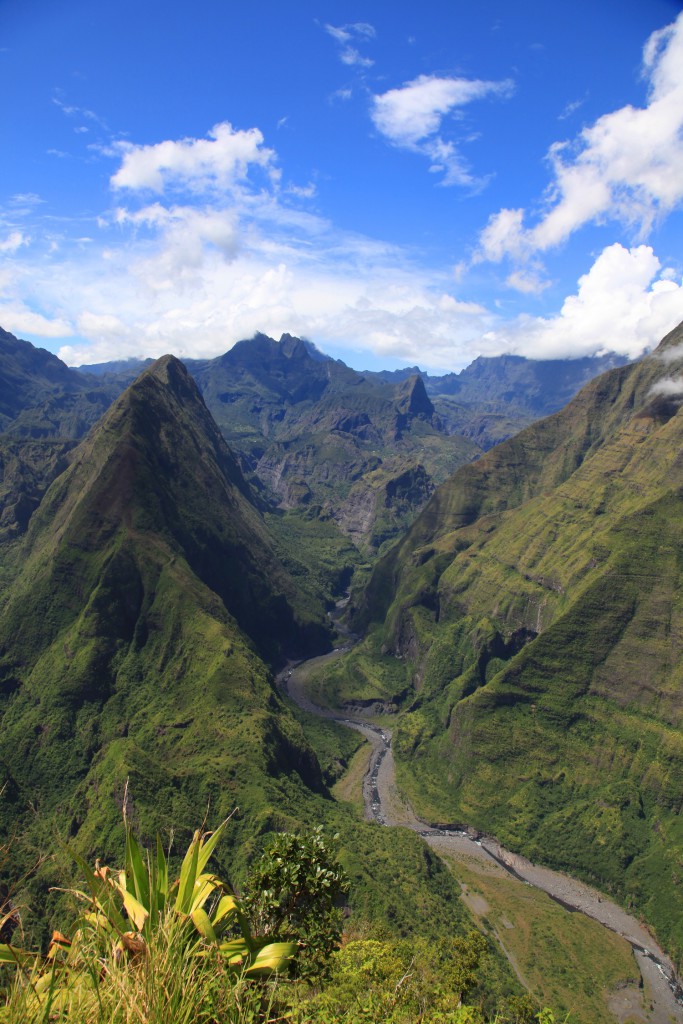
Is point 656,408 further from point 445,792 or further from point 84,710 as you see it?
point 84,710

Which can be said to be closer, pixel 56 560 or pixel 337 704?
pixel 56 560

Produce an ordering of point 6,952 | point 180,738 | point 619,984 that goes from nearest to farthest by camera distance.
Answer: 1. point 6,952
2. point 619,984
3. point 180,738

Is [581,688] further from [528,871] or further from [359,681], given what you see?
[359,681]

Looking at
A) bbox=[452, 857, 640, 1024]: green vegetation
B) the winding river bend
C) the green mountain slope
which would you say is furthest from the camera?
the green mountain slope

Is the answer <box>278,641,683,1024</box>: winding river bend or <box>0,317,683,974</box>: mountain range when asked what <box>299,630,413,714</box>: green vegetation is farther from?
<box>278,641,683,1024</box>: winding river bend

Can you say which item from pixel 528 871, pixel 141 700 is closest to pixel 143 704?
pixel 141 700

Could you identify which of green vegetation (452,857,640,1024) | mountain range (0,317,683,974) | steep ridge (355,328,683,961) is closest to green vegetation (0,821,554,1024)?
mountain range (0,317,683,974)

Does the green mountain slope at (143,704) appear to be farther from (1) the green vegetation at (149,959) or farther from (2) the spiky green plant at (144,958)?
(2) the spiky green plant at (144,958)

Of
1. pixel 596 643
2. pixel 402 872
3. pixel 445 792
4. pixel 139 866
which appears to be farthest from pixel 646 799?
pixel 139 866
